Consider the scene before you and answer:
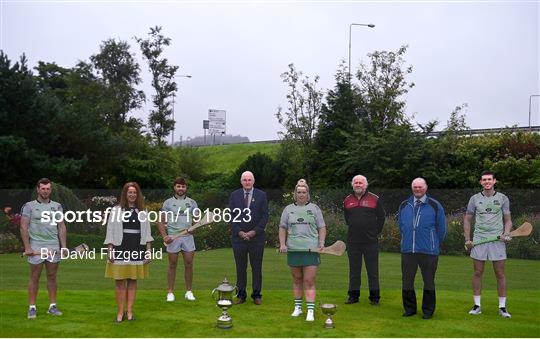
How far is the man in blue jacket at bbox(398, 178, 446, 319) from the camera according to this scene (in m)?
7.47

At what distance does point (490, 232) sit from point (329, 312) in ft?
8.61

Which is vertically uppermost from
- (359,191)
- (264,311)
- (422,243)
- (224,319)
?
(359,191)

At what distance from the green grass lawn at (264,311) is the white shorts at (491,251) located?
0.75m

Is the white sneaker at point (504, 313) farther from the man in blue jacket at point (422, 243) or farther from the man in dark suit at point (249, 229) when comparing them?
the man in dark suit at point (249, 229)

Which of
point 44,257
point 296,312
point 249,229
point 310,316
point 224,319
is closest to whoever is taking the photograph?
point 224,319

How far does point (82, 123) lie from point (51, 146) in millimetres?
1522

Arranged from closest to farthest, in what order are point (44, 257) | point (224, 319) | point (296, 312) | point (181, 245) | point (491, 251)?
point (224, 319) → point (44, 257) → point (296, 312) → point (491, 251) → point (181, 245)

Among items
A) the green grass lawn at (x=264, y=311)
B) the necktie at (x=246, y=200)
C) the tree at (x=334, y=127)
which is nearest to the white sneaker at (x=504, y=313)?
the green grass lawn at (x=264, y=311)

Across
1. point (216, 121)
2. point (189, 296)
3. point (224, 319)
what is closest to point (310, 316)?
point (224, 319)

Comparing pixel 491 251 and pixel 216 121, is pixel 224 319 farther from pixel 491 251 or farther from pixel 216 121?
pixel 216 121

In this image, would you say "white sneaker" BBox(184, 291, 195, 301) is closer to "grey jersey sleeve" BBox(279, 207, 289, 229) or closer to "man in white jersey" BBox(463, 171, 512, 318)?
"grey jersey sleeve" BBox(279, 207, 289, 229)

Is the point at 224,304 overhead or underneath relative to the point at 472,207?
underneath

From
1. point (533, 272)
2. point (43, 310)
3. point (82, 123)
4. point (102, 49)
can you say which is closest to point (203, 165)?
point (102, 49)

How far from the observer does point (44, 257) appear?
7121 millimetres
